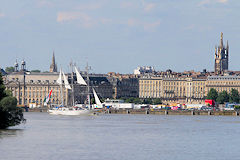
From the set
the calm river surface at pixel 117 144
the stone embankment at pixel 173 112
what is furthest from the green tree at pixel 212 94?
the calm river surface at pixel 117 144

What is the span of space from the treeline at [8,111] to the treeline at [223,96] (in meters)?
108

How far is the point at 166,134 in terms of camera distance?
7131 cm

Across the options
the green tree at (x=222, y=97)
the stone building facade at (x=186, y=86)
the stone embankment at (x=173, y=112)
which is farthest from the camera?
the stone building facade at (x=186, y=86)

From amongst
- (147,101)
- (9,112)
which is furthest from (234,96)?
(9,112)

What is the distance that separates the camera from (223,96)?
Answer: 174 metres

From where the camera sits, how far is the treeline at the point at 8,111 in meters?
65.4

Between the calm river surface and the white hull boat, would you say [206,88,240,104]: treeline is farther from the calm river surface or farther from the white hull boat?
the calm river surface

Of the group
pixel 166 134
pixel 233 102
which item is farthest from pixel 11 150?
pixel 233 102

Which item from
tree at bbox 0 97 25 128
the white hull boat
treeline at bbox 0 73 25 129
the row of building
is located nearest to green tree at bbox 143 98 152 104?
the row of building

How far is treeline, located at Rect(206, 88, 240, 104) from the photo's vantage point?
173562mm

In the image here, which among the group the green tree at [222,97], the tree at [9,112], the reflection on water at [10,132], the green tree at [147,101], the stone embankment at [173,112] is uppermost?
the green tree at [222,97]

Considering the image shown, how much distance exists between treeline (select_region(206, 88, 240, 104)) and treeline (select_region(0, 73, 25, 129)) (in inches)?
4261

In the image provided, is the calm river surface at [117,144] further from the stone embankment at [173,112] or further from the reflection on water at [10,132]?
the stone embankment at [173,112]

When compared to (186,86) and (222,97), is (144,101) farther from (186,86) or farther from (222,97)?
(222,97)
